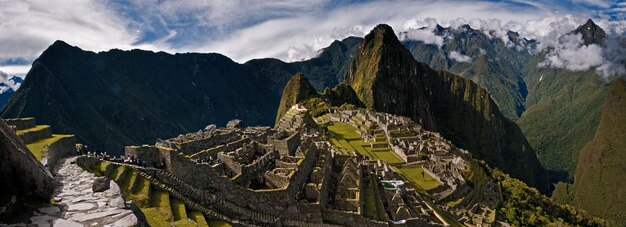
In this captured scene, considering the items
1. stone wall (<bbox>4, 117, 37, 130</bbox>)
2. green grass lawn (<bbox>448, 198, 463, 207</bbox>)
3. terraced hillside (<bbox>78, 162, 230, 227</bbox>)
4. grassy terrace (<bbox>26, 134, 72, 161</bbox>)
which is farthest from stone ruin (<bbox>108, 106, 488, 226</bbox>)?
stone wall (<bbox>4, 117, 37, 130</bbox>)

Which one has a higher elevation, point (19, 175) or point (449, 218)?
point (19, 175)

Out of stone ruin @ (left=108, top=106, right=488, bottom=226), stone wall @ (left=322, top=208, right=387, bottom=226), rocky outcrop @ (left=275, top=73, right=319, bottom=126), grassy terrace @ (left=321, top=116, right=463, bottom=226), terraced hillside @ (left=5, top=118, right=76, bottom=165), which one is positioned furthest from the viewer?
rocky outcrop @ (left=275, top=73, right=319, bottom=126)

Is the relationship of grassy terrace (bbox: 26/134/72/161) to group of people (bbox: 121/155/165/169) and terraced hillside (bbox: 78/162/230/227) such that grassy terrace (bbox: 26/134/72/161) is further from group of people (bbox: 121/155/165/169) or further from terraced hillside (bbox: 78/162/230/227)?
group of people (bbox: 121/155/165/169)

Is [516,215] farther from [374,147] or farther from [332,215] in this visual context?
[332,215]

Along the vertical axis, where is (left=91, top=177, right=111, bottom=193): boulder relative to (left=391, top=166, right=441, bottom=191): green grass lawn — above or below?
above

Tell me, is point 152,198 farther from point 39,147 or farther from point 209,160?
point 209,160

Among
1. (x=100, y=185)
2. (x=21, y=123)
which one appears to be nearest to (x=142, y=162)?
(x=21, y=123)

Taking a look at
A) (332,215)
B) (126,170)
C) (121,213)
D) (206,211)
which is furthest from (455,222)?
(121,213)
